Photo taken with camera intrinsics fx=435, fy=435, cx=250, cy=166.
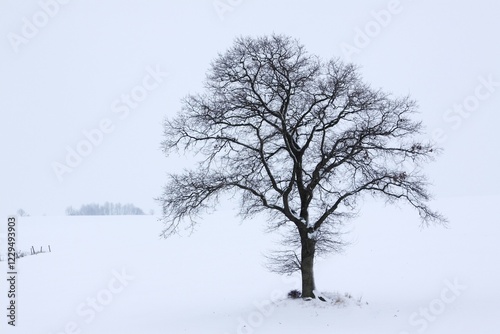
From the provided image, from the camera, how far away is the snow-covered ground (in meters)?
16.1

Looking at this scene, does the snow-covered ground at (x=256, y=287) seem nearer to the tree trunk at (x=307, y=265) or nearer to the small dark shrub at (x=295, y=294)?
the tree trunk at (x=307, y=265)

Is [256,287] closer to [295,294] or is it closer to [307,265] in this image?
[295,294]

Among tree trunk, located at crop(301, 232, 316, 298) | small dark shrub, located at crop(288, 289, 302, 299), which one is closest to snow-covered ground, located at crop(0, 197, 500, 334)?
tree trunk, located at crop(301, 232, 316, 298)

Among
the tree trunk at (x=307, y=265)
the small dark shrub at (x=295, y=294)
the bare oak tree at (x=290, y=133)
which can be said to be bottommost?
the small dark shrub at (x=295, y=294)

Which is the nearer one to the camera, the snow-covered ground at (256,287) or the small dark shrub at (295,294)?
the snow-covered ground at (256,287)

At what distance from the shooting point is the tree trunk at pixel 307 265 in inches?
707

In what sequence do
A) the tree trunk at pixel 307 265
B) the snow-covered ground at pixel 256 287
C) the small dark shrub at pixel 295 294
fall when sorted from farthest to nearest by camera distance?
1. the small dark shrub at pixel 295 294
2. the tree trunk at pixel 307 265
3. the snow-covered ground at pixel 256 287

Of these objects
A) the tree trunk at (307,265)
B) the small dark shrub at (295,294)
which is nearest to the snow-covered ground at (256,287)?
the tree trunk at (307,265)

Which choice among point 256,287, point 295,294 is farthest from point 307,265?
point 256,287

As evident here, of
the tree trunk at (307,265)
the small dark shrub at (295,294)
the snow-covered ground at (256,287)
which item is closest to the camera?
the snow-covered ground at (256,287)

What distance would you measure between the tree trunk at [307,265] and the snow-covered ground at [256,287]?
63 cm

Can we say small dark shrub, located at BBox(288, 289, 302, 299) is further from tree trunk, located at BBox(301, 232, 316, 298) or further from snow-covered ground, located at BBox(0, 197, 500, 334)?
snow-covered ground, located at BBox(0, 197, 500, 334)

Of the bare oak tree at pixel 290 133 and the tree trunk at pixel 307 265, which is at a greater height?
the bare oak tree at pixel 290 133

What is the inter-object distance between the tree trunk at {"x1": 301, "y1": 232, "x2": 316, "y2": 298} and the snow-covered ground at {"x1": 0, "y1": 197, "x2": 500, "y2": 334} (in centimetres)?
63
